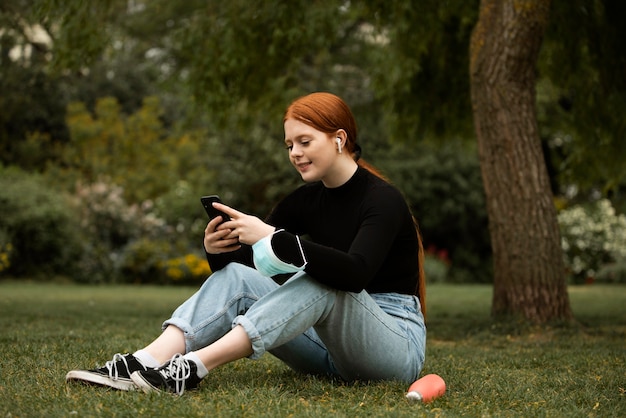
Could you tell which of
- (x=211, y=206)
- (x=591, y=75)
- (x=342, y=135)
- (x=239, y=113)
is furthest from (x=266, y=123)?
(x=211, y=206)

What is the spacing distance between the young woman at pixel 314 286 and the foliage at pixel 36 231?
1103 centimetres

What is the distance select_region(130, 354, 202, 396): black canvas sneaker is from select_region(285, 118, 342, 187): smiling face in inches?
36.2

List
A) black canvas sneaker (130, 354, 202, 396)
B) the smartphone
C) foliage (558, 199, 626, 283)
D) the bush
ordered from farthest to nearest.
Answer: foliage (558, 199, 626, 283)
the bush
the smartphone
black canvas sneaker (130, 354, 202, 396)

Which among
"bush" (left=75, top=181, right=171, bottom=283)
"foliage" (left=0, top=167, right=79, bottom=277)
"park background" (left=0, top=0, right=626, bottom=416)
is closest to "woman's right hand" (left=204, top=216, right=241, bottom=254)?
"park background" (left=0, top=0, right=626, bottom=416)

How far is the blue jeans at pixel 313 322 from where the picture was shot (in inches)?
122

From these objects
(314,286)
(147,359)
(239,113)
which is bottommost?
(147,359)

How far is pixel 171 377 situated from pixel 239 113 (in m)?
6.80

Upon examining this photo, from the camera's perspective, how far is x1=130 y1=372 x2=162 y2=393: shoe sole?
10.0 feet

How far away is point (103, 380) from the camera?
10.3 feet

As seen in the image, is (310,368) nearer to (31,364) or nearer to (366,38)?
(31,364)

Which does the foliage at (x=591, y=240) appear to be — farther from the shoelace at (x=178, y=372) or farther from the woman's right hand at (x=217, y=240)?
the shoelace at (x=178, y=372)

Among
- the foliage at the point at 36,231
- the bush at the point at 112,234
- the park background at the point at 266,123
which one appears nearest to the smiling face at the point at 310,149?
the park background at the point at 266,123

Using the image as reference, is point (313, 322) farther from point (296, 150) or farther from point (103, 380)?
point (103, 380)

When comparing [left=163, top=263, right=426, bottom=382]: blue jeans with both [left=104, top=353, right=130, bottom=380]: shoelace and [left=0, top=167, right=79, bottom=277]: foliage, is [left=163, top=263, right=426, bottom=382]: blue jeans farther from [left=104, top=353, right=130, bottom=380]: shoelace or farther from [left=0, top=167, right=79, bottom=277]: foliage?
[left=0, top=167, right=79, bottom=277]: foliage
